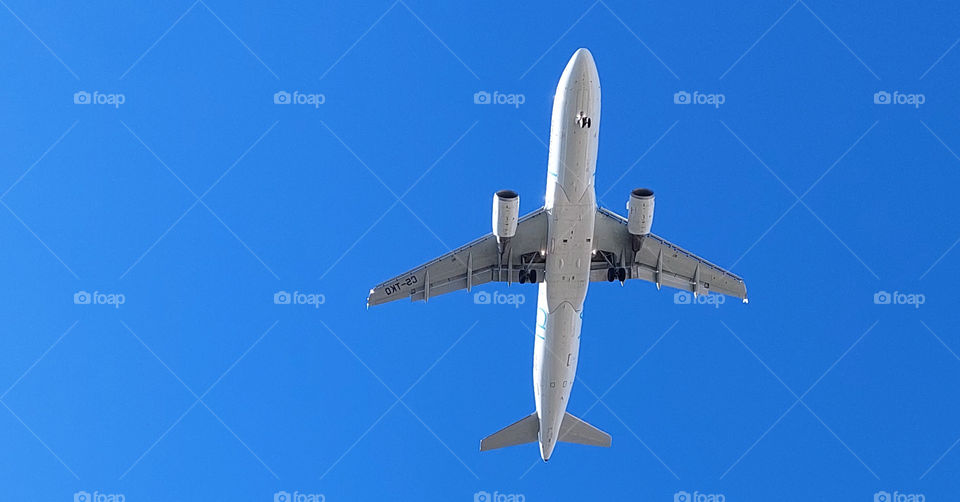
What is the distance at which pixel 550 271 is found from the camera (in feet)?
173

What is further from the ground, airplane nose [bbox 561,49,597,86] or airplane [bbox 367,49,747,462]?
airplane nose [bbox 561,49,597,86]

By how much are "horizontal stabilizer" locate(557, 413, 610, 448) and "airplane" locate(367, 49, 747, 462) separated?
0.80 meters

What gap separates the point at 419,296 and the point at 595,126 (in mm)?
11920

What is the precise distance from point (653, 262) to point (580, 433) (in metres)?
10.1

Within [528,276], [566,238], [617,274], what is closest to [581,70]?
[566,238]

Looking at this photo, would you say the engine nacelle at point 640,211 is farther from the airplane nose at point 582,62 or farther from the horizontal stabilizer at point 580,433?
the horizontal stabilizer at point 580,433

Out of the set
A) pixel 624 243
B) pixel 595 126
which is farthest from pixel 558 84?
pixel 624 243

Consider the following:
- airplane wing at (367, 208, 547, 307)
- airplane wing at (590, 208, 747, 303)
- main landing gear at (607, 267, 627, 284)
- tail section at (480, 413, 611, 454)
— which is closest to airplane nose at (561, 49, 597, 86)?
airplane wing at (590, 208, 747, 303)

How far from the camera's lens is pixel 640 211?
51625 mm

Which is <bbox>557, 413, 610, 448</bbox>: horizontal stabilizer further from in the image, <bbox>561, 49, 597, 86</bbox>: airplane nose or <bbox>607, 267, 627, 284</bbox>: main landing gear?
<bbox>561, 49, 597, 86</bbox>: airplane nose

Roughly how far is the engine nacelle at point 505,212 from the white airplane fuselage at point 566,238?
154 cm

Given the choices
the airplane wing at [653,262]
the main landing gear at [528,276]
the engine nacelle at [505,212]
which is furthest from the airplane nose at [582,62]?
the main landing gear at [528,276]

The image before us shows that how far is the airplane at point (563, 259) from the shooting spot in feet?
161

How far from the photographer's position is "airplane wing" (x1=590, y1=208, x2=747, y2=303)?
54438mm
